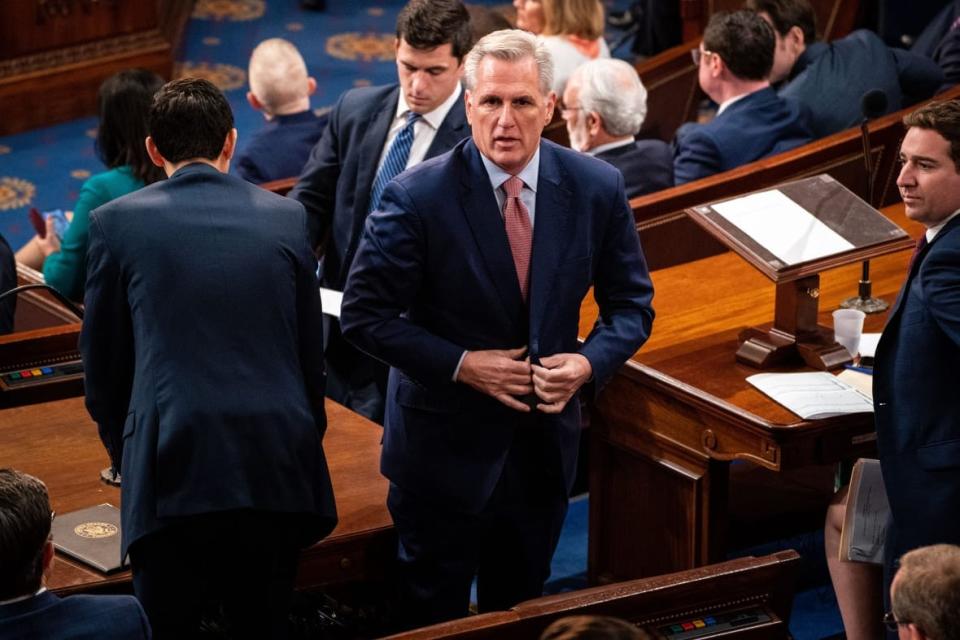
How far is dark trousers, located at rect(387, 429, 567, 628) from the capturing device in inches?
123

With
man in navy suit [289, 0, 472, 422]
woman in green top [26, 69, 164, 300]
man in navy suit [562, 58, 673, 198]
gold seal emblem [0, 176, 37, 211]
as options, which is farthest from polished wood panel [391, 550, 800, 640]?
gold seal emblem [0, 176, 37, 211]

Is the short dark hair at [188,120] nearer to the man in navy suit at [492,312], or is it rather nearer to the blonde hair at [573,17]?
the man in navy suit at [492,312]

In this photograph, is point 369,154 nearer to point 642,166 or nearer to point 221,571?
point 642,166

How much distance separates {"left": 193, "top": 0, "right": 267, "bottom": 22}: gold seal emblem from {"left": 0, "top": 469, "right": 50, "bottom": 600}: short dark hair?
652 cm

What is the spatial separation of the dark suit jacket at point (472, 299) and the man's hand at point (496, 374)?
0.09ft

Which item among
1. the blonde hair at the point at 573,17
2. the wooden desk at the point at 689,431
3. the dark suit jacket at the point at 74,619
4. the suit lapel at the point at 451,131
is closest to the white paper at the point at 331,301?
the suit lapel at the point at 451,131

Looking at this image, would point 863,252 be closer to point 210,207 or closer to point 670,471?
Answer: point 670,471

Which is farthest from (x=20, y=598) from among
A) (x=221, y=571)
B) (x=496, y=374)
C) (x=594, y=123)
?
(x=594, y=123)

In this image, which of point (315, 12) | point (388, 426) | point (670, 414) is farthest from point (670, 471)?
point (315, 12)

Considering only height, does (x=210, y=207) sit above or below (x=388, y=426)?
above

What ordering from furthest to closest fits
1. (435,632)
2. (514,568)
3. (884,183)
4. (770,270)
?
(884,183) → (770,270) → (514,568) → (435,632)

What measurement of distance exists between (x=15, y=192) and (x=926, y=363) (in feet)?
15.2

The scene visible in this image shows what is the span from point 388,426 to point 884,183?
7.98ft

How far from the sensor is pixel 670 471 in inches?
148
